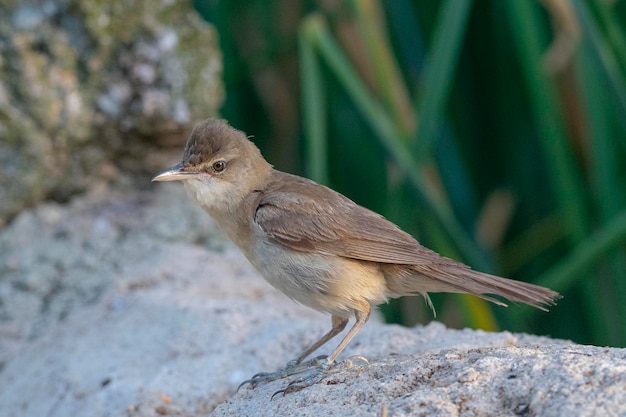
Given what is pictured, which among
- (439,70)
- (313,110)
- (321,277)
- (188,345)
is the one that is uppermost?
(439,70)

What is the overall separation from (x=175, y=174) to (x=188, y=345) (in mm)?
694

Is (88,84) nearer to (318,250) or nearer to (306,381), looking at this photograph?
(318,250)

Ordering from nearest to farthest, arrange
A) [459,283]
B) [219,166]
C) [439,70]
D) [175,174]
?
1. [459,283]
2. [175,174]
3. [219,166]
4. [439,70]

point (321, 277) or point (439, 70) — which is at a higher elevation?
point (439, 70)

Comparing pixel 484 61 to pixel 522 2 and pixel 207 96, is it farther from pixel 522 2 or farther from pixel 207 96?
pixel 207 96

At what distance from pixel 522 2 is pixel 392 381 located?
2811mm

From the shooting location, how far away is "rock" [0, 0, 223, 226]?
4.30 meters

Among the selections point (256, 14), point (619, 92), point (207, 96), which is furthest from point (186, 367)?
point (256, 14)

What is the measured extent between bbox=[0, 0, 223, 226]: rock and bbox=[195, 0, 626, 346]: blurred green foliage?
2.34 feet

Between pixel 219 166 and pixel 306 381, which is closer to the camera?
pixel 306 381

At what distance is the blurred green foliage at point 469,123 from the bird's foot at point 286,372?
1.53 m

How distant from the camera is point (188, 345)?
11.7 feet

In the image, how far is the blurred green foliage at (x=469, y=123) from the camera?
4.64 metres

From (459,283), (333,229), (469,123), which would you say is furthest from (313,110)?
(459,283)
